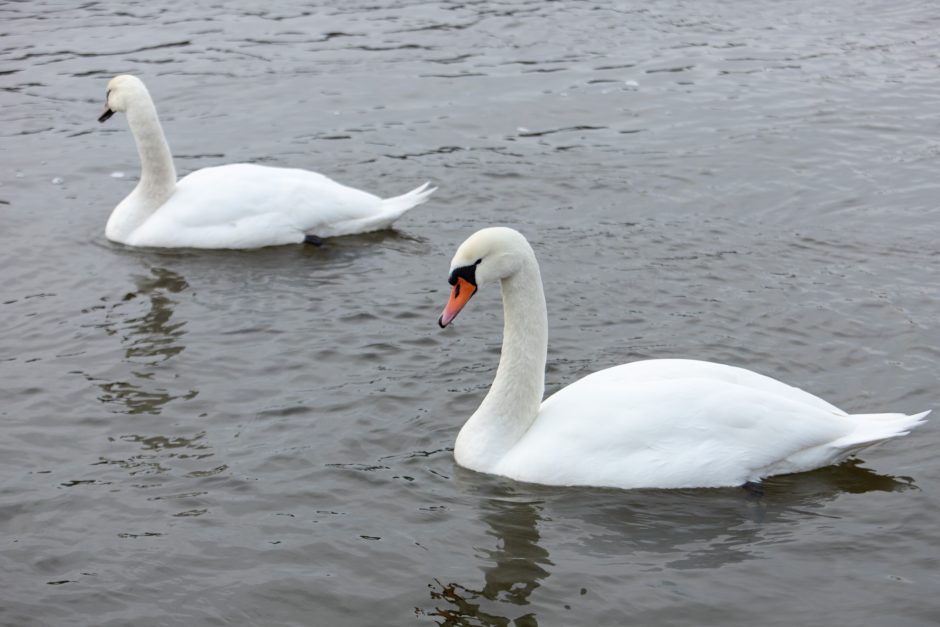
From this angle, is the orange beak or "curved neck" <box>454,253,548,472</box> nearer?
the orange beak

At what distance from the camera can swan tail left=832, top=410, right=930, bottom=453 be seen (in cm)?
716

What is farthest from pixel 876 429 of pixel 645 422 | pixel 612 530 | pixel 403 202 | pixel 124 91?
pixel 124 91

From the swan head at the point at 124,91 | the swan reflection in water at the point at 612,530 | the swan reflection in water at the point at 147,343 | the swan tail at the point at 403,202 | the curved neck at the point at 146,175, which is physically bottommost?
the swan reflection in water at the point at 612,530

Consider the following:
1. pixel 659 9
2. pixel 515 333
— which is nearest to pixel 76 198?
pixel 515 333

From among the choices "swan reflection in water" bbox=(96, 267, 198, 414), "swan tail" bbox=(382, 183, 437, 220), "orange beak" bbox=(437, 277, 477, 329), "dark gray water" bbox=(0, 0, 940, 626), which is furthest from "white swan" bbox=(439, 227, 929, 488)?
"swan tail" bbox=(382, 183, 437, 220)

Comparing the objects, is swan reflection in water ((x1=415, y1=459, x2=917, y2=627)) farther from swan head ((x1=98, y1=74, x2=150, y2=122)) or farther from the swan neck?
swan head ((x1=98, y1=74, x2=150, y2=122))

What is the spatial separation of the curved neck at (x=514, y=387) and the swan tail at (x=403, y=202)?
14.5ft

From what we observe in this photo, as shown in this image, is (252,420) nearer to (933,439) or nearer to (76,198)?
(933,439)

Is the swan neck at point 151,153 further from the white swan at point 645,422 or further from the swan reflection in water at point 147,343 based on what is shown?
the white swan at point 645,422

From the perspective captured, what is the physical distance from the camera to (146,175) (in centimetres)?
1198

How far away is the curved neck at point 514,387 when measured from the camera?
299 inches

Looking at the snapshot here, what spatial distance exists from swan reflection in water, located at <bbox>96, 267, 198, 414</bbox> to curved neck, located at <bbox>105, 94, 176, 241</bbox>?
805 millimetres

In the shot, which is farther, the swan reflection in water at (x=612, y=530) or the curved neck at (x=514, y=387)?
the curved neck at (x=514, y=387)

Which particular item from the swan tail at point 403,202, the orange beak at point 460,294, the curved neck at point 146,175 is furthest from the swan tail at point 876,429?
the curved neck at point 146,175
